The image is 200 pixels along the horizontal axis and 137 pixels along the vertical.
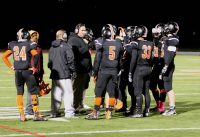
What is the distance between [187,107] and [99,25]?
3553cm

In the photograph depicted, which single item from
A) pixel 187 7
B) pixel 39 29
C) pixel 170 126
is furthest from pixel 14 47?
pixel 187 7

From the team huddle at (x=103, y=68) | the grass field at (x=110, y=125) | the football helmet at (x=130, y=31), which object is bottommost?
the grass field at (x=110, y=125)

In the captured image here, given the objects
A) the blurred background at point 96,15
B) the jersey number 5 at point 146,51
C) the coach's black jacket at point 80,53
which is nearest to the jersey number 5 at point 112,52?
the jersey number 5 at point 146,51

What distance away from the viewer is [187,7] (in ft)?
168

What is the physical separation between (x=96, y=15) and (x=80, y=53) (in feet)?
122

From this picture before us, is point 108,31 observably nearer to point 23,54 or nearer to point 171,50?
point 171,50

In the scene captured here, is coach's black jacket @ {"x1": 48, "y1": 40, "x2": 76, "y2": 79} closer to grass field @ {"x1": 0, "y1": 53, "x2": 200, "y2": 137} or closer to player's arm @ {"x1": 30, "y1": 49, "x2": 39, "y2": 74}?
player's arm @ {"x1": 30, "y1": 49, "x2": 39, "y2": 74}

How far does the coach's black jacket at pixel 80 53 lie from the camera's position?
13438 mm

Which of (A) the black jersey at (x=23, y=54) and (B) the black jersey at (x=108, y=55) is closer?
(A) the black jersey at (x=23, y=54)

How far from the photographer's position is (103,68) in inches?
494

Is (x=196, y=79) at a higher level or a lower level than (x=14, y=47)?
lower

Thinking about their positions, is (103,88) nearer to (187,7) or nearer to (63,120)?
(63,120)

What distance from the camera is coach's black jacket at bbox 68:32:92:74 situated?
44.1 feet

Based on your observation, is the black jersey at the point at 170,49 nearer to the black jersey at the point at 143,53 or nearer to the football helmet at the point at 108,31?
the black jersey at the point at 143,53
